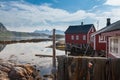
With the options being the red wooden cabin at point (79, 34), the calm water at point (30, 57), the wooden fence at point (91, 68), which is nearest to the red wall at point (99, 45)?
the calm water at point (30, 57)

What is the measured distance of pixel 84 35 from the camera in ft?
147

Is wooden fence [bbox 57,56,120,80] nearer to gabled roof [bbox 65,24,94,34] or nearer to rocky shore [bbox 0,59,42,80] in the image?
rocky shore [bbox 0,59,42,80]

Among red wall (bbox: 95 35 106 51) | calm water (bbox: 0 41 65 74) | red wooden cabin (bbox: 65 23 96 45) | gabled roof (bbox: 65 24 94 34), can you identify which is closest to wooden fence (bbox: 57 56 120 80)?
calm water (bbox: 0 41 65 74)

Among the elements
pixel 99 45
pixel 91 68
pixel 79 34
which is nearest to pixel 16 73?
pixel 91 68

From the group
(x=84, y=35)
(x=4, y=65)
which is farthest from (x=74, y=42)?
(x=4, y=65)

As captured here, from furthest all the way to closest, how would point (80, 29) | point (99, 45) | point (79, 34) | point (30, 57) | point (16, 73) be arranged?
point (80, 29)
point (79, 34)
point (30, 57)
point (99, 45)
point (16, 73)

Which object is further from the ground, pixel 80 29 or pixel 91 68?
pixel 80 29

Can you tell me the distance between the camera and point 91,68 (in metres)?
4.81

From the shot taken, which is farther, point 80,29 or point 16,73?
point 80,29

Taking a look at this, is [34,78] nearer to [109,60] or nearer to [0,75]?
[0,75]

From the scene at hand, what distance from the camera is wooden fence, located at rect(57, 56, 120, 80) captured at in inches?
184

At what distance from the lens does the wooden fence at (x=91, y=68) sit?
15.4ft

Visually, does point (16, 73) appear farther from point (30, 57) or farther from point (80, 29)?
point (80, 29)

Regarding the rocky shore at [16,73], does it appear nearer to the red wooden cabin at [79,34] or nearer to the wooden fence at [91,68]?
the wooden fence at [91,68]
